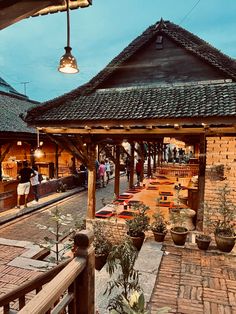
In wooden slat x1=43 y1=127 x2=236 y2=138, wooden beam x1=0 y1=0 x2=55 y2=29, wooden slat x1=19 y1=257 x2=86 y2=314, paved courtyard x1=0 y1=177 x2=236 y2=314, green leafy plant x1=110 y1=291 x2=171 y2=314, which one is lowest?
paved courtyard x1=0 y1=177 x2=236 y2=314

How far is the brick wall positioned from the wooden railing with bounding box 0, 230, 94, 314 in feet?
17.0

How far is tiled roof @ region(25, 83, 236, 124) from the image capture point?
6305mm

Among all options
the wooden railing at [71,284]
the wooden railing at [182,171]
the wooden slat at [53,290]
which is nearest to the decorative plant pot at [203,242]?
the wooden railing at [71,284]

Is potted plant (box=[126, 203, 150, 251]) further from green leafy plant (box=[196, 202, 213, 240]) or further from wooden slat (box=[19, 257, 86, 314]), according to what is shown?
wooden slat (box=[19, 257, 86, 314])

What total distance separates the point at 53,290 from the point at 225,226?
5.41 m

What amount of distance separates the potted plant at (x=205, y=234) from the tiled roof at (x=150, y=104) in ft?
8.20

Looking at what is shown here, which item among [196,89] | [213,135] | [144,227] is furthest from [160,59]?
[144,227]

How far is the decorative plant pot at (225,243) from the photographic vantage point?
5.69 m

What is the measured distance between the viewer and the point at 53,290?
1.77 meters

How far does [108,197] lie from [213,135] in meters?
8.41

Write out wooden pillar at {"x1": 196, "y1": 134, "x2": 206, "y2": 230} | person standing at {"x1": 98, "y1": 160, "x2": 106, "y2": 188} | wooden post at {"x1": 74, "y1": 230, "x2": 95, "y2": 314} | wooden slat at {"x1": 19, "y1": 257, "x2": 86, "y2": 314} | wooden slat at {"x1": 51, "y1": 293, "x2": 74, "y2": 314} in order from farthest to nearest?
person standing at {"x1": 98, "y1": 160, "x2": 106, "y2": 188} → wooden pillar at {"x1": 196, "y1": 134, "x2": 206, "y2": 230} → wooden post at {"x1": 74, "y1": 230, "x2": 95, "y2": 314} → wooden slat at {"x1": 51, "y1": 293, "x2": 74, "y2": 314} → wooden slat at {"x1": 19, "y1": 257, "x2": 86, "y2": 314}

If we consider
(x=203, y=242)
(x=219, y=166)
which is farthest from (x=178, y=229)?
(x=219, y=166)

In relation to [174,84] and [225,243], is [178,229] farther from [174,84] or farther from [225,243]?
[174,84]

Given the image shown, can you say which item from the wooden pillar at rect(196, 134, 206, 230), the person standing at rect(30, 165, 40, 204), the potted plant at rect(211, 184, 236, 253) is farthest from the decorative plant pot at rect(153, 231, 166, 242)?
the person standing at rect(30, 165, 40, 204)
